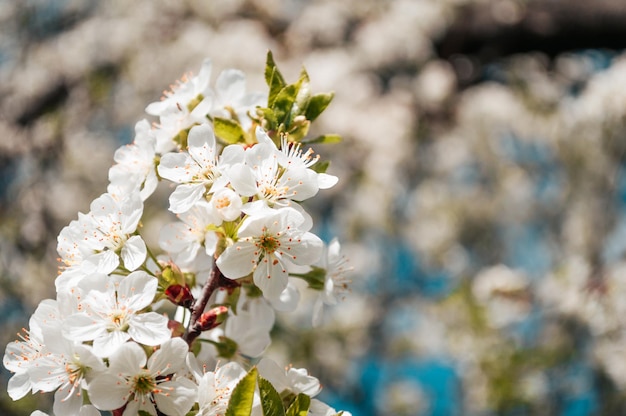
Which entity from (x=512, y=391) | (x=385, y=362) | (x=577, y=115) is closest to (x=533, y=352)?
(x=512, y=391)

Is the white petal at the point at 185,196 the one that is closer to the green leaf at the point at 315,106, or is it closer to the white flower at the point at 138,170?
the white flower at the point at 138,170

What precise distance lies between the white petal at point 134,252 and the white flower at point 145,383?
0.50ft

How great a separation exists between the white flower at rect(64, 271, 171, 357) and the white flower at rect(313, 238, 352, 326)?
33cm

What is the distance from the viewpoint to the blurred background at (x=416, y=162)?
3812 mm

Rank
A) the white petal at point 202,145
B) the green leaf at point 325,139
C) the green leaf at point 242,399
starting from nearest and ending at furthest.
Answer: the green leaf at point 242,399 → the white petal at point 202,145 → the green leaf at point 325,139

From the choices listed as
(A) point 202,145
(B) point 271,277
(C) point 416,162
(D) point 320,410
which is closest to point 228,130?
(A) point 202,145

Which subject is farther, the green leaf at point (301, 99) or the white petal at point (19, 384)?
the green leaf at point (301, 99)

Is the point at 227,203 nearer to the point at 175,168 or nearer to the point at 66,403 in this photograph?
the point at 175,168

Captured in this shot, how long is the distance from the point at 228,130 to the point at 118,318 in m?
0.36

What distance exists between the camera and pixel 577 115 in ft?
14.2

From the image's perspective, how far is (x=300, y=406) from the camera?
0.87 meters

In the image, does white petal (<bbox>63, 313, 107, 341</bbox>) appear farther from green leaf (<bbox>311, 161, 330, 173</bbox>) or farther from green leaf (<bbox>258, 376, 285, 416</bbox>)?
green leaf (<bbox>311, 161, 330, 173</bbox>)

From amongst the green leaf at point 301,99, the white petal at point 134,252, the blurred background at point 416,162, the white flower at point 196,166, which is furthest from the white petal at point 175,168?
the blurred background at point 416,162

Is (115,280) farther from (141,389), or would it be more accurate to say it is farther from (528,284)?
(528,284)
